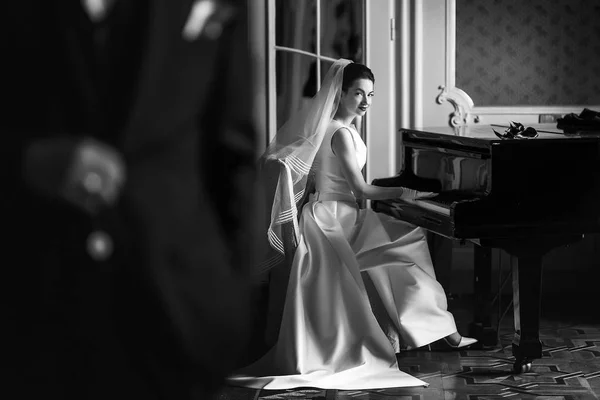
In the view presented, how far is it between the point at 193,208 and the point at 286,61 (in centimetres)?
363

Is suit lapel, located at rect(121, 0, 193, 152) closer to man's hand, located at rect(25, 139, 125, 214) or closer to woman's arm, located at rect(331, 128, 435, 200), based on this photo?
man's hand, located at rect(25, 139, 125, 214)

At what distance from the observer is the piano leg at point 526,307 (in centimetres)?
294

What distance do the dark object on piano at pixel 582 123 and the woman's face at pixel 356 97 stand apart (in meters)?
0.85

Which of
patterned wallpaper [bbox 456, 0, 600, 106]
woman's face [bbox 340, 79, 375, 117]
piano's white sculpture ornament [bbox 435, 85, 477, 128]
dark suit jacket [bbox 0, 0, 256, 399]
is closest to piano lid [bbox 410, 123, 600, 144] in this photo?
woman's face [bbox 340, 79, 375, 117]

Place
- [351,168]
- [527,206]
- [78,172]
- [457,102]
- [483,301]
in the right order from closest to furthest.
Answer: [78,172], [527,206], [351,168], [483,301], [457,102]

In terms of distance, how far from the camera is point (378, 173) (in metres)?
4.35

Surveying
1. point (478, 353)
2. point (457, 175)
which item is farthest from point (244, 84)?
point (478, 353)

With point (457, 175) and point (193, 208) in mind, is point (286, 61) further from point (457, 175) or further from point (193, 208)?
point (193, 208)

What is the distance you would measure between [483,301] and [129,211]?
3228 millimetres

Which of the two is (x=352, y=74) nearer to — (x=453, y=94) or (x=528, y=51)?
(x=453, y=94)

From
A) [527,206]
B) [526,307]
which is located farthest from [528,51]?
[526,307]

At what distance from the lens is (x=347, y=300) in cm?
307

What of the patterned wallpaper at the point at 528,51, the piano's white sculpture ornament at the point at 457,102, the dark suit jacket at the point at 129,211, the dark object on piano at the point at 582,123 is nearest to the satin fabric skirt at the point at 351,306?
the dark object on piano at the point at 582,123

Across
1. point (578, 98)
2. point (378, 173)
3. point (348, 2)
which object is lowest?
point (378, 173)
